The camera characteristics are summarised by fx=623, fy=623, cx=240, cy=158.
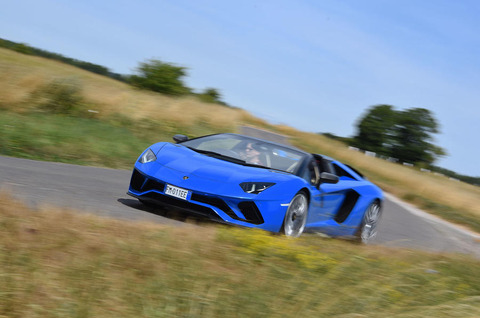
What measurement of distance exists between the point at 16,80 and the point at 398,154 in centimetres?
8101

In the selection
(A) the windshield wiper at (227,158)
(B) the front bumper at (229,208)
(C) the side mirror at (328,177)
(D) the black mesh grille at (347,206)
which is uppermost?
(C) the side mirror at (328,177)

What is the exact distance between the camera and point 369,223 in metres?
8.88

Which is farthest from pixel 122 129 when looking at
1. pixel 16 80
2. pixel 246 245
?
pixel 246 245

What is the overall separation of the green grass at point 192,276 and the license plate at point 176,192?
0.68m

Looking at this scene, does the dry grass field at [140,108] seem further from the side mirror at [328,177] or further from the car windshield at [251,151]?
the side mirror at [328,177]

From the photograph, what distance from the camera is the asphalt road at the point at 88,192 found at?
6.36 meters

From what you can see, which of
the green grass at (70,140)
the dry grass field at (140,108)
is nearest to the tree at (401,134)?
the dry grass field at (140,108)

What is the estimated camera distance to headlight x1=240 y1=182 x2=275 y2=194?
20.7ft

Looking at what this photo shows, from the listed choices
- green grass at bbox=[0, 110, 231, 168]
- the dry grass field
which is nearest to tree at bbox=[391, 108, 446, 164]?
the dry grass field

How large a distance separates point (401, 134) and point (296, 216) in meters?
87.3

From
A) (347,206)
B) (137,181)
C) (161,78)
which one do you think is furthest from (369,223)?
(161,78)

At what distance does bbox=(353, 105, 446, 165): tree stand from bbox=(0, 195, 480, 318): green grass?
8663cm

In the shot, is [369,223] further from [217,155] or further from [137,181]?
[137,181]

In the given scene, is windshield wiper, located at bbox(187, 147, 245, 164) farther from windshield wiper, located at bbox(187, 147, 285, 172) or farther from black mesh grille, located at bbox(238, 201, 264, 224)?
black mesh grille, located at bbox(238, 201, 264, 224)
